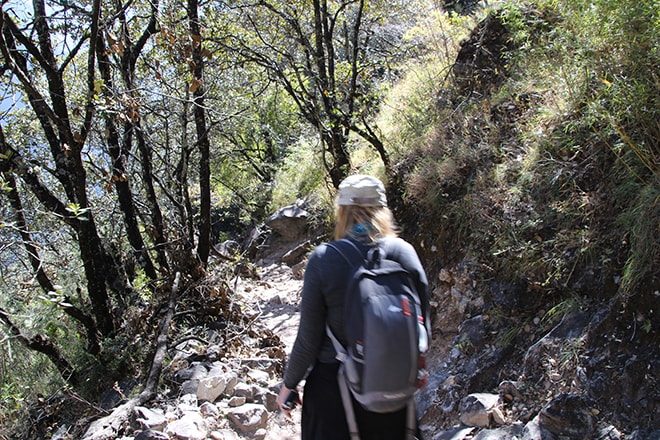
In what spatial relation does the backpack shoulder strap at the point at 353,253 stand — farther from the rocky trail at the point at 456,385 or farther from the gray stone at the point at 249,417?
the gray stone at the point at 249,417

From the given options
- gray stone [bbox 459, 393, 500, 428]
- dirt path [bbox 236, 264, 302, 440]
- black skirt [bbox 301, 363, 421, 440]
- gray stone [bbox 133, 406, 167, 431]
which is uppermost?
black skirt [bbox 301, 363, 421, 440]

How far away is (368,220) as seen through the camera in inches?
88.0

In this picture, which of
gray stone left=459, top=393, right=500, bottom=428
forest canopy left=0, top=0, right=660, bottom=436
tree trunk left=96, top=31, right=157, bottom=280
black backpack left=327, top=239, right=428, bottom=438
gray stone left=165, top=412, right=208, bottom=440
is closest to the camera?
black backpack left=327, top=239, right=428, bottom=438

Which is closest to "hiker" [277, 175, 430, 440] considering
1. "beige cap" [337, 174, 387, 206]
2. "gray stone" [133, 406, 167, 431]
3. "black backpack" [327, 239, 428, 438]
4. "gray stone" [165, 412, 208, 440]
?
"beige cap" [337, 174, 387, 206]

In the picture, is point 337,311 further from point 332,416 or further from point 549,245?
point 549,245

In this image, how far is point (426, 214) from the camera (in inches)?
238

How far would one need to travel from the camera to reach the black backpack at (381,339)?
6.06 ft

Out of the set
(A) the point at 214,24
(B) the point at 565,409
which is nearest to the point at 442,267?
(B) the point at 565,409

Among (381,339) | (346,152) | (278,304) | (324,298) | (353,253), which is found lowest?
(278,304)

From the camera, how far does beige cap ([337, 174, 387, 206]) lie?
7.34ft

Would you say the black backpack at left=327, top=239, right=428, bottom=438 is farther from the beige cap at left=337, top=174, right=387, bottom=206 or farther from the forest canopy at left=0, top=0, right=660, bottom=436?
the forest canopy at left=0, top=0, right=660, bottom=436

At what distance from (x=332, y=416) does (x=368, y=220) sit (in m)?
0.87

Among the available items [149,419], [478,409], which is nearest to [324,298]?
[478,409]

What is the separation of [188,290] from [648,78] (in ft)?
17.8
